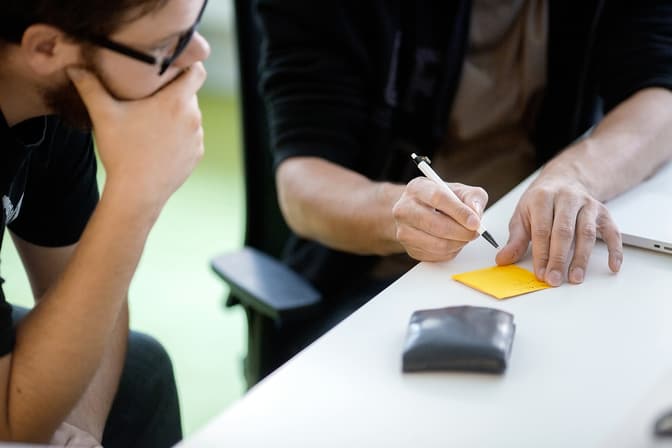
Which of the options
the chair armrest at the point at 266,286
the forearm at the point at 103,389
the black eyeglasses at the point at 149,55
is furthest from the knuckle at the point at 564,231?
the forearm at the point at 103,389

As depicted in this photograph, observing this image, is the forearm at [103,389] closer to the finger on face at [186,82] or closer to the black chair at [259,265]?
the black chair at [259,265]

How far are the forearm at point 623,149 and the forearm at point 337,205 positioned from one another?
24 cm

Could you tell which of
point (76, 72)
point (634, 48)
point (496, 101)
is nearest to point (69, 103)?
point (76, 72)

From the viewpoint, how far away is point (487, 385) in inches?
31.1

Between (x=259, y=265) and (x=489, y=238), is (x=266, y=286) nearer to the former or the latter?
(x=259, y=265)

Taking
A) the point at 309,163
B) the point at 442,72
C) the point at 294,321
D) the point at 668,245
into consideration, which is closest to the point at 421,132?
the point at 442,72

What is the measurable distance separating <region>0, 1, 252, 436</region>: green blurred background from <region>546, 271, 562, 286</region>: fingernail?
1.23m

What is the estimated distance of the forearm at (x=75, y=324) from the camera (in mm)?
960

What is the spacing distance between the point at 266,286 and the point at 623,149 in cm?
57

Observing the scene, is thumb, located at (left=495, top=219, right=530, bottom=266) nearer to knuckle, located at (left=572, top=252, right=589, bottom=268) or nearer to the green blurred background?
knuckle, located at (left=572, top=252, right=589, bottom=268)

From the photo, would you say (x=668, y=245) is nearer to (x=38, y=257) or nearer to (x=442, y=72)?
(x=442, y=72)

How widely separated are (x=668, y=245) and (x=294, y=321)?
58 cm

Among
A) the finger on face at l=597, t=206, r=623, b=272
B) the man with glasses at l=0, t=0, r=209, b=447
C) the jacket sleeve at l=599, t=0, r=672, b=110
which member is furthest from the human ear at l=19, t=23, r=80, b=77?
the jacket sleeve at l=599, t=0, r=672, b=110

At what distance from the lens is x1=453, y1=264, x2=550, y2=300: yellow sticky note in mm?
951
